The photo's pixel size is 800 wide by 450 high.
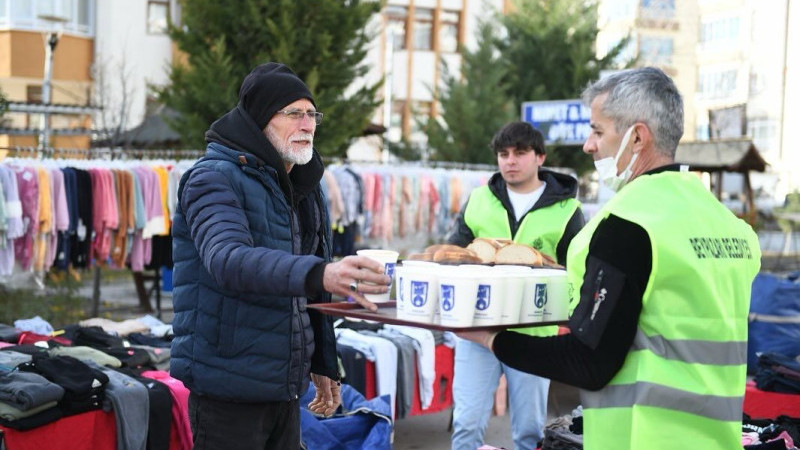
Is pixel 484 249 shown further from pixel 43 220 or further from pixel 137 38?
pixel 137 38

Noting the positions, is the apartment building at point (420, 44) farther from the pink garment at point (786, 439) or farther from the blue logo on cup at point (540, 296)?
the blue logo on cup at point (540, 296)

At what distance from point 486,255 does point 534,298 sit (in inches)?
19.3

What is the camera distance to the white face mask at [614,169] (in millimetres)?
2527

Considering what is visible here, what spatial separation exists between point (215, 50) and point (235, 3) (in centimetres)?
76

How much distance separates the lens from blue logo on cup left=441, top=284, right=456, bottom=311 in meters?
2.43

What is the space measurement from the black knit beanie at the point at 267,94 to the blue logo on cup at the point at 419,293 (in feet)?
3.02

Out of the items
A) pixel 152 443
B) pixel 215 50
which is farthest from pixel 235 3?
pixel 152 443

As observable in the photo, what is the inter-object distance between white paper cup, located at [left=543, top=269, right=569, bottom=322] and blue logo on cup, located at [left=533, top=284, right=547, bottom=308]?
0.07 ft

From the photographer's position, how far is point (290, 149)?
312cm

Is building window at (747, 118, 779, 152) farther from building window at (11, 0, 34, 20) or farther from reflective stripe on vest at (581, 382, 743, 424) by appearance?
reflective stripe on vest at (581, 382, 743, 424)

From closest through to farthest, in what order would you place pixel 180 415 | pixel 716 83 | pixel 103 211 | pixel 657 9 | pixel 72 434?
pixel 72 434 → pixel 180 415 → pixel 103 211 → pixel 657 9 → pixel 716 83

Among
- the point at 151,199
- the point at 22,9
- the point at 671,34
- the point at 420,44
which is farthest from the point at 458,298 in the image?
the point at 671,34

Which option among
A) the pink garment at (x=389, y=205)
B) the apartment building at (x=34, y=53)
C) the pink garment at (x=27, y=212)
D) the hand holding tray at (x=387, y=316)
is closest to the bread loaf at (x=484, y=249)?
the hand holding tray at (x=387, y=316)

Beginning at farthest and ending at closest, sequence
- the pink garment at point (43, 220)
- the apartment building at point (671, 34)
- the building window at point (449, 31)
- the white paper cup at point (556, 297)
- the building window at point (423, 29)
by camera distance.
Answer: the apartment building at point (671, 34) < the building window at point (449, 31) < the building window at point (423, 29) < the pink garment at point (43, 220) < the white paper cup at point (556, 297)
